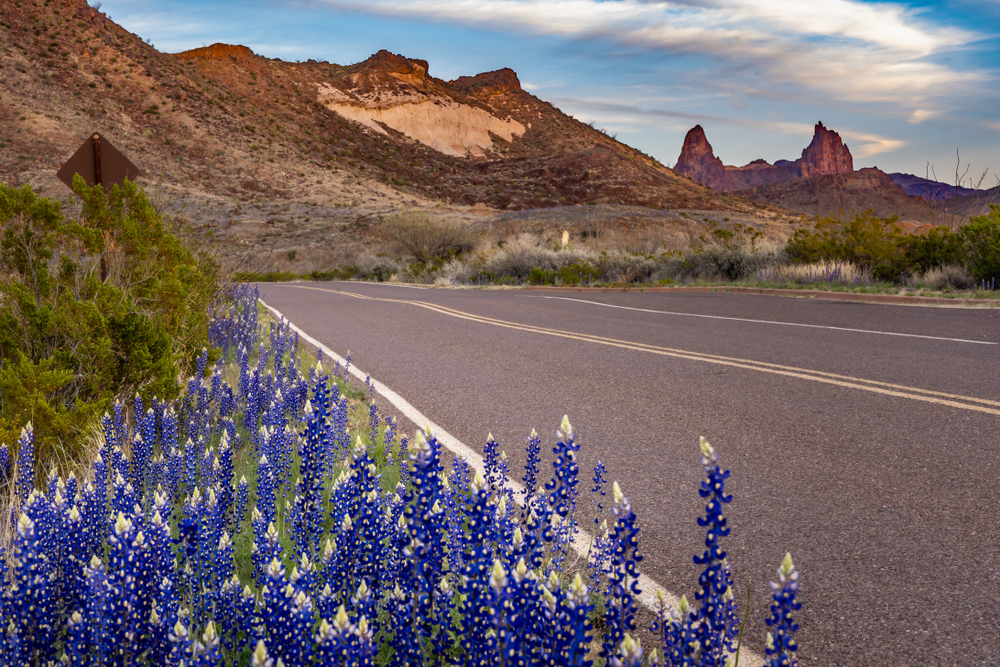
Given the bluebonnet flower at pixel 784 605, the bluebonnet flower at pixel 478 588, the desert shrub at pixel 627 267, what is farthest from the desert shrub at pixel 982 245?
the bluebonnet flower at pixel 478 588

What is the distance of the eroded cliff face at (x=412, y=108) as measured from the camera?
90.1m

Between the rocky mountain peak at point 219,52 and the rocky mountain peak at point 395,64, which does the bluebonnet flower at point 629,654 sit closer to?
the rocky mountain peak at point 219,52

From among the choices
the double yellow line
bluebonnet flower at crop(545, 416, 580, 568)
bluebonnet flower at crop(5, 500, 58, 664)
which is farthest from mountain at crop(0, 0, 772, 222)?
bluebonnet flower at crop(545, 416, 580, 568)

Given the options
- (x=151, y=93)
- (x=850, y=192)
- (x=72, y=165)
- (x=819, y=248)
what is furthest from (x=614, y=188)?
(x=850, y=192)

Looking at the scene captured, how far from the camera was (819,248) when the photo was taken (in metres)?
19.2

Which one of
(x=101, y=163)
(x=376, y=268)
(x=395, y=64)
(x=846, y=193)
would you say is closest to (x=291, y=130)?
(x=395, y=64)

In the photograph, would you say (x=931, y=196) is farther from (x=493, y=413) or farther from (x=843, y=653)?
(x=843, y=653)

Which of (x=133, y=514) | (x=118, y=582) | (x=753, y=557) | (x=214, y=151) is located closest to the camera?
(x=118, y=582)

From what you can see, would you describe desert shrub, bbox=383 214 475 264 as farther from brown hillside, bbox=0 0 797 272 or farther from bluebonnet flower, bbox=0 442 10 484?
bluebonnet flower, bbox=0 442 10 484

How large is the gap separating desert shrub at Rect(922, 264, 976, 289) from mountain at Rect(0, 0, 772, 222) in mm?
47435

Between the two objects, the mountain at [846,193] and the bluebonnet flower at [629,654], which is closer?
the bluebonnet flower at [629,654]

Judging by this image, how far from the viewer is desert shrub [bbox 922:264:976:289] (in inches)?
587

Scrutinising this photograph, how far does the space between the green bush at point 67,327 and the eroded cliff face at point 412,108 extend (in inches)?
3432

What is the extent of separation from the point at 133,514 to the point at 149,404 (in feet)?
8.76
